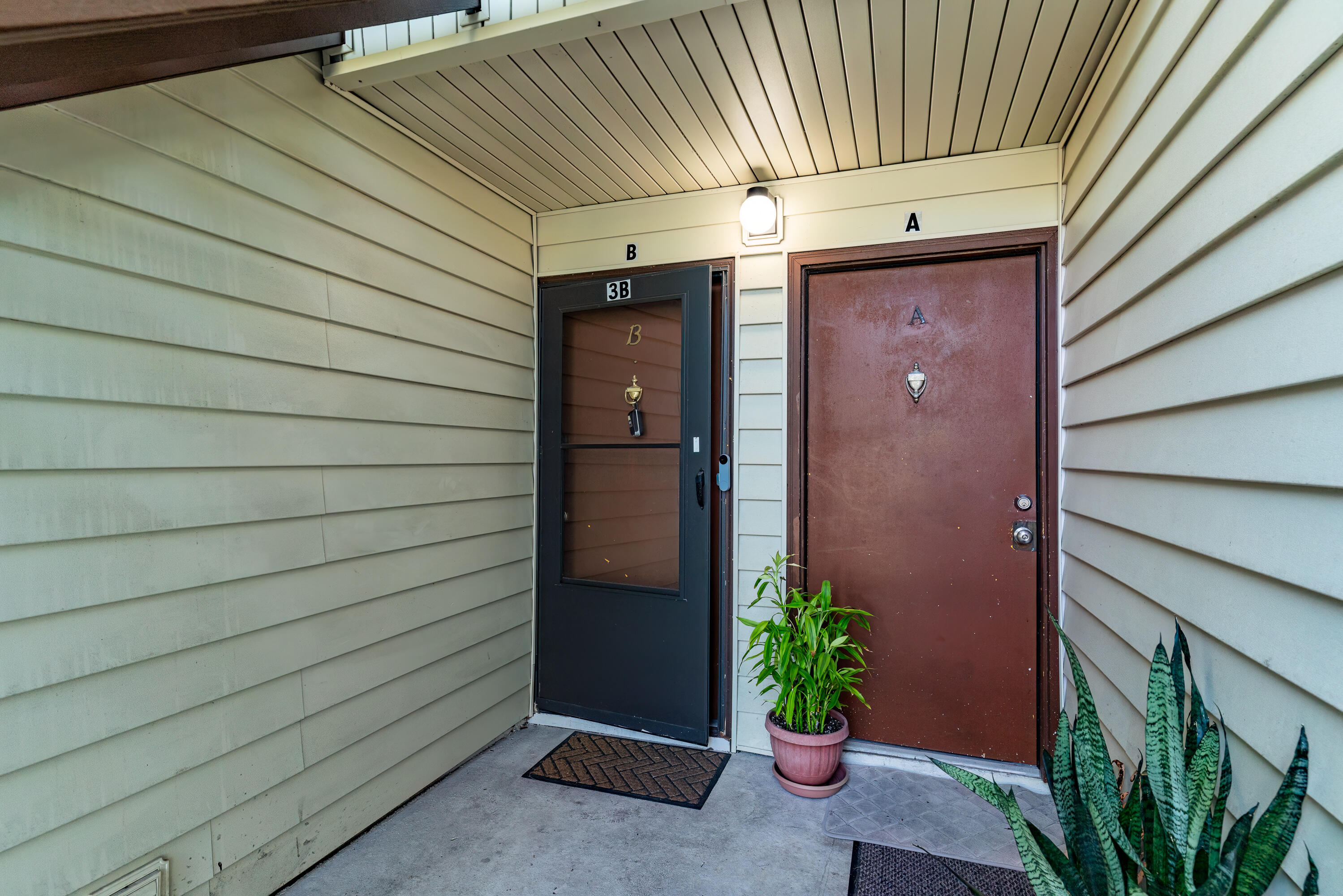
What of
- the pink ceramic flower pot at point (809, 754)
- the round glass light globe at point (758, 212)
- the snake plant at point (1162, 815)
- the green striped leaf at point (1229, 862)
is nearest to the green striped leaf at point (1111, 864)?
the snake plant at point (1162, 815)

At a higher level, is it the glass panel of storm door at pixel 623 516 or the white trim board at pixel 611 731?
the glass panel of storm door at pixel 623 516

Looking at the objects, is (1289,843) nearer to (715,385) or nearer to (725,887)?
(725,887)

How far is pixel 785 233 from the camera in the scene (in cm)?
268

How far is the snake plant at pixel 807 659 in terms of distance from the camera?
2.35 m

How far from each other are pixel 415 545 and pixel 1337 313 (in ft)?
7.80

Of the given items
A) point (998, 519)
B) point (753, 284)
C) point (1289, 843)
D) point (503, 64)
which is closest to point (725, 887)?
point (1289, 843)

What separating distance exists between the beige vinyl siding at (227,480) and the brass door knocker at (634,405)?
0.66 m

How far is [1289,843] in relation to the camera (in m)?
0.87

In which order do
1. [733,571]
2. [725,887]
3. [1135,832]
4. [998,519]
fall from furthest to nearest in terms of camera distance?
[733,571]
[998,519]
[725,887]
[1135,832]

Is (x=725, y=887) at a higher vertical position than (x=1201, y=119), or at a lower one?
lower

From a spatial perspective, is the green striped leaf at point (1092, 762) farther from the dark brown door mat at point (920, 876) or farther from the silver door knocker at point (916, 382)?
the silver door knocker at point (916, 382)

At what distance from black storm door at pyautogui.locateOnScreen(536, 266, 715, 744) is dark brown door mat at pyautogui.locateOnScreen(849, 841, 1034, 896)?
837mm

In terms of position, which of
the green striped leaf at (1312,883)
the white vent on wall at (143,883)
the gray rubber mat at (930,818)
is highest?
the green striped leaf at (1312,883)

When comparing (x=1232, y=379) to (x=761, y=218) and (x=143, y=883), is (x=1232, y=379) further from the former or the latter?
(x=143, y=883)
